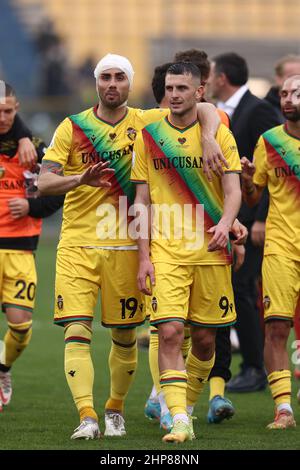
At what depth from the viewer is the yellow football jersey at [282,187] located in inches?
298

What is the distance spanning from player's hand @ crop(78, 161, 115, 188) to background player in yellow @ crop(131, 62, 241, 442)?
0.94ft

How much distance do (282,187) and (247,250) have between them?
79.7 inches

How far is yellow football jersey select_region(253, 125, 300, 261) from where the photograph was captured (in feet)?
24.9

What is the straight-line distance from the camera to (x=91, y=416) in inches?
271

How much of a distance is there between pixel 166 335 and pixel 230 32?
2902 centimetres

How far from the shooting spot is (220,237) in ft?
22.1

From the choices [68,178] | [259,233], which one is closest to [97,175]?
[68,178]

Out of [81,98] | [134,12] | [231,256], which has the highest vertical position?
[134,12]

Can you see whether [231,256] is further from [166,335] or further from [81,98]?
[81,98]

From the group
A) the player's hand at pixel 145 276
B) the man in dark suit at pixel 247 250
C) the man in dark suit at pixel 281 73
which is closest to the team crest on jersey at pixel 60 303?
the player's hand at pixel 145 276

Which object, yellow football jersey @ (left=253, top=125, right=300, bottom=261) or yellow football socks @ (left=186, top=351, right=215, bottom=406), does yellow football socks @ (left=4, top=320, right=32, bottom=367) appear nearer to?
yellow football socks @ (left=186, top=351, right=215, bottom=406)

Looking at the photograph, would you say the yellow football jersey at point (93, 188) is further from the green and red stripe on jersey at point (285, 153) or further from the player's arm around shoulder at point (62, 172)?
the green and red stripe on jersey at point (285, 153)

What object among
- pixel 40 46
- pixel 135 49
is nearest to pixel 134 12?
pixel 135 49

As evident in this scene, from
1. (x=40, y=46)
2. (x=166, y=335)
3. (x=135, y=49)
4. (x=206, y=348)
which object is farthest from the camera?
(x=135, y=49)
